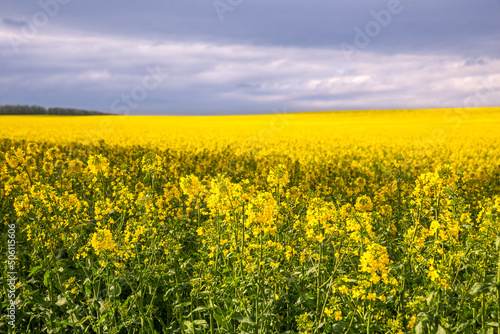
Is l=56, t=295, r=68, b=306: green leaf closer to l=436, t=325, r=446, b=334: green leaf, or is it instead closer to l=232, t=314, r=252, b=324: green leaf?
l=232, t=314, r=252, b=324: green leaf

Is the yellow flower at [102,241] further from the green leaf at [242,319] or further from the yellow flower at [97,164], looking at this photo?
the yellow flower at [97,164]

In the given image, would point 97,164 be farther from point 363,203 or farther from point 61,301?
point 363,203

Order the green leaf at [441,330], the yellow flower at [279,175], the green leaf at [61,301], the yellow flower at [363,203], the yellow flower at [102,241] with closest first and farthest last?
the green leaf at [441,330] → the yellow flower at [102,241] → the green leaf at [61,301] → the yellow flower at [363,203] → the yellow flower at [279,175]

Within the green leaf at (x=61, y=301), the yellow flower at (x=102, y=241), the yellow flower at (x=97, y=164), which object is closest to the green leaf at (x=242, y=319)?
the yellow flower at (x=102, y=241)

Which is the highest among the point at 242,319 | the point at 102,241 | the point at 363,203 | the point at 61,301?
the point at 363,203

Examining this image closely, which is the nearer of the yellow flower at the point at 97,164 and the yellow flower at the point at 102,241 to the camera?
the yellow flower at the point at 102,241

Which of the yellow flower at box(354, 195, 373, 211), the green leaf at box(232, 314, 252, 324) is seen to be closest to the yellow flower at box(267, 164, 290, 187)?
the yellow flower at box(354, 195, 373, 211)

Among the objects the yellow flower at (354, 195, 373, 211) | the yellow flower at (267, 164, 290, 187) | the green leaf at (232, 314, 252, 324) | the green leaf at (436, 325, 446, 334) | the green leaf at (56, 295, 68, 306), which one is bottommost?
the green leaf at (56, 295, 68, 306)

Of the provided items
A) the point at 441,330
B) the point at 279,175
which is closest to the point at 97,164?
the point at 279,175

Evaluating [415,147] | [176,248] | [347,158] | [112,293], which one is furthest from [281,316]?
[415,147]

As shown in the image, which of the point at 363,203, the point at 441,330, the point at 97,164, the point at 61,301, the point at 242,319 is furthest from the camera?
the point at 97,164

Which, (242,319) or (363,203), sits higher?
(363,203)

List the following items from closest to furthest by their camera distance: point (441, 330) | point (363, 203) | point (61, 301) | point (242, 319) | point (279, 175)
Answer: point (441, 330) → point (242, 319) → point (61, 301) → point (363, 203) → point (279, 175)

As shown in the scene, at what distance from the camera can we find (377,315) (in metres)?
3.43
